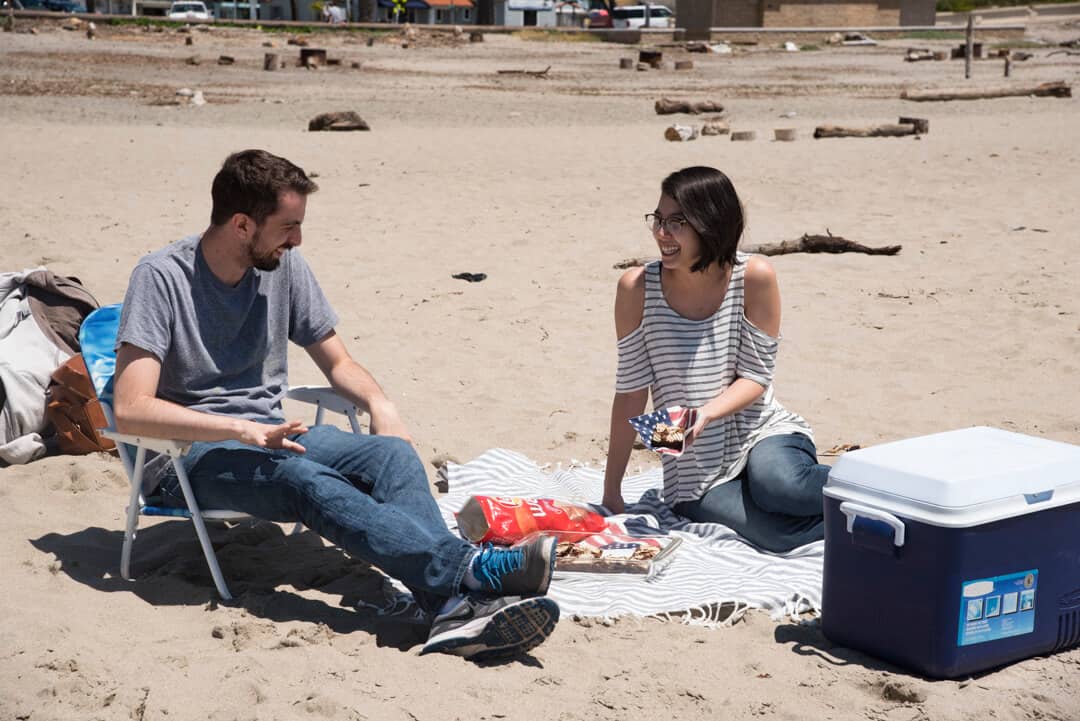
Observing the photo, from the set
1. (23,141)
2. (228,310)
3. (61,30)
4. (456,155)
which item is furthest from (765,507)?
(61,30)

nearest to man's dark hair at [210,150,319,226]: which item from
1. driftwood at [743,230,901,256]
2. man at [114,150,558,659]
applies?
man at [114,150,558,659]

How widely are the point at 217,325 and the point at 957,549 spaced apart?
2176 mm

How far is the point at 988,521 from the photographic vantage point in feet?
9.37

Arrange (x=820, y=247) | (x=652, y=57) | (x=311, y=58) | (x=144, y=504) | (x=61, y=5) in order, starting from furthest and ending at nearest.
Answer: (x=61, y=5) < (x=652, y=57) < (x=311, y=58) < (x=820, y=247) < (x=144, y=504)

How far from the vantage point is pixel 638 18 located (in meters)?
56.1

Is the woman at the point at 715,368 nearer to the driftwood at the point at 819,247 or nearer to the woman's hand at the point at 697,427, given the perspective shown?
the woman's hand at the point at 697,427

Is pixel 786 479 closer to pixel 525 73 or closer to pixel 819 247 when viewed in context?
pixel 819 247

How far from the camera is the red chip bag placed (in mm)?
3715

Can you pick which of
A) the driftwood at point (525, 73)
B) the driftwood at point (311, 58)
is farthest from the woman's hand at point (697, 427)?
the driftwood at point (311, 58)

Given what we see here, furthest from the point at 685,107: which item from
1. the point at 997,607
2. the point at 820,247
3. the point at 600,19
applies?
the point at 600,19

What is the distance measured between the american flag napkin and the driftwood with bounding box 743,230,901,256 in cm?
445

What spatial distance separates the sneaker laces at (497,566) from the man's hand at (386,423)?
Result: 0.65 metres

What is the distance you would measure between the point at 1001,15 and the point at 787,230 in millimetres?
56175

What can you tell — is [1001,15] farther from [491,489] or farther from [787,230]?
[491,489]
